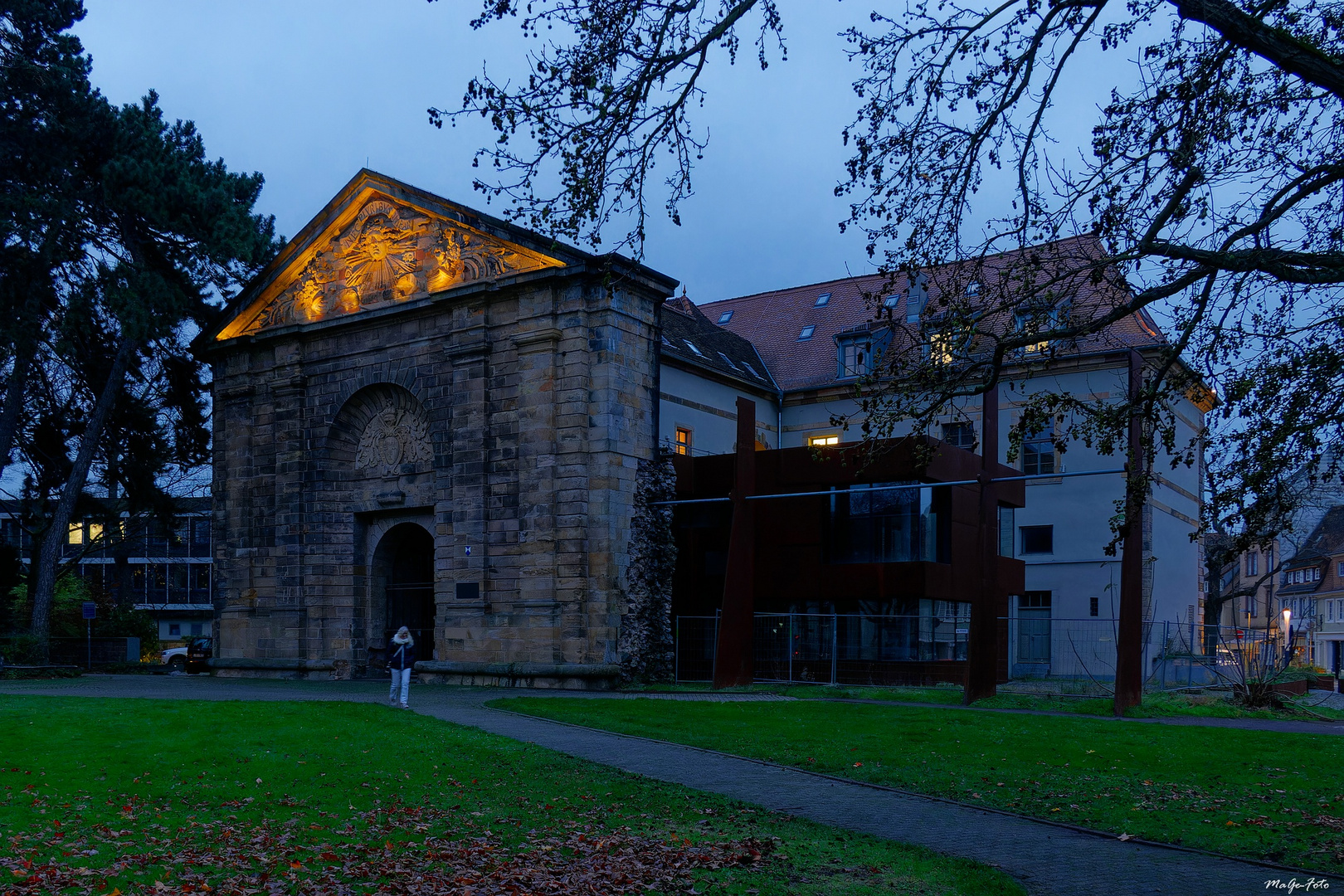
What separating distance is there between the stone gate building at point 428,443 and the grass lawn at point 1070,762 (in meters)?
→ 6.77

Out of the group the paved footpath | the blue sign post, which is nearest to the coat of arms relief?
the blue sign post

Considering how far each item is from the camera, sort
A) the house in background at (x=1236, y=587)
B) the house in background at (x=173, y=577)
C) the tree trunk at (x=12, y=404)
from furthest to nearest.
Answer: the house in background at (x=173, y=577) < the tree trunk at (x=12, y=404) < the house in background at (x=1236, y=587)

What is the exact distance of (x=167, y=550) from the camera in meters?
85.9

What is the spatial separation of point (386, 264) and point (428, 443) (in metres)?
5.25

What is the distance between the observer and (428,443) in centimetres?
3288

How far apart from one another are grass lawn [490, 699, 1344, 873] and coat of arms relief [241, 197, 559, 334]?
13091mm

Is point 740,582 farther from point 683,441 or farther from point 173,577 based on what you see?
point 173,577

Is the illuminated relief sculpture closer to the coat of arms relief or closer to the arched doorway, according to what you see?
the coat of arms relief

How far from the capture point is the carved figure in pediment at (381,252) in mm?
33344

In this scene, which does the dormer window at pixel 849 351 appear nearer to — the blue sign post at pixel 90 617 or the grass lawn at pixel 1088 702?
the grass lawn at pixel 1088 702

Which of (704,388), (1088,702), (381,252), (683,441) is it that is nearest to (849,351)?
(704,388)

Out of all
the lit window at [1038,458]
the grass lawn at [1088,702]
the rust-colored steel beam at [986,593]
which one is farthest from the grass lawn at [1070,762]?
the lit window at [1038,458]

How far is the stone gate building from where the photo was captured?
29.4m

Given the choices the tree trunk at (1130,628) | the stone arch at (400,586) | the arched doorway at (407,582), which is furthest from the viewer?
the arched doorway at (407,582)
